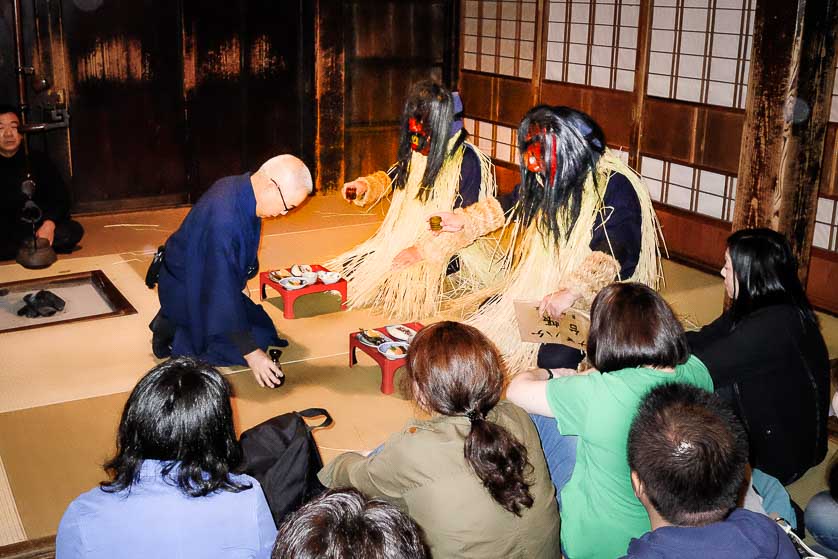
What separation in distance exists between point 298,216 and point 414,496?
4.64 metres

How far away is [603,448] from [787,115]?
206 centimetres

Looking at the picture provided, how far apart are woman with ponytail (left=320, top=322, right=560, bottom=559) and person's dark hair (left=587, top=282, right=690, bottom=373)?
29 cm

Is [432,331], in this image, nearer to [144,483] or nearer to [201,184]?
[144,483]

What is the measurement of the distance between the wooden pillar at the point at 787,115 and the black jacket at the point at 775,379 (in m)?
1.11

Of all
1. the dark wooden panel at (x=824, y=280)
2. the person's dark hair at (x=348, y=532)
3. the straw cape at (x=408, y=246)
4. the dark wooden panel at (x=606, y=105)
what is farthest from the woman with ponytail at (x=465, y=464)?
the dark wooden panel at (x=606, y=105)

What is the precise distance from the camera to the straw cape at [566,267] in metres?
3.57

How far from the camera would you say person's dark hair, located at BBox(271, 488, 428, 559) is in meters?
1.33

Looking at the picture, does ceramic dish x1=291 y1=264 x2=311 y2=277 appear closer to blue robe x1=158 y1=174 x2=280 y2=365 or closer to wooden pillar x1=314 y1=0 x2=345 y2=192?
blue robe x1=158 y1=174 x2=280 y2=365

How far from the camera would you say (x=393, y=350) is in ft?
12.4

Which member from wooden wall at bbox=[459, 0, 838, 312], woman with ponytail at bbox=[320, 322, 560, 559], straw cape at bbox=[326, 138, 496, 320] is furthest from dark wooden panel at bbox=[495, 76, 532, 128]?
woman with ponytail at bbox=[320, 322, 560, 559]

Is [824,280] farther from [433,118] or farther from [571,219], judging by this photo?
[433,118]

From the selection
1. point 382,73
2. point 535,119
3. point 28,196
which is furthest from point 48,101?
point 535,119

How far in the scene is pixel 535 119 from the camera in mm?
3684

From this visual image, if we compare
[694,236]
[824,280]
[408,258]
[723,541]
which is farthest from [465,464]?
[694,236]
